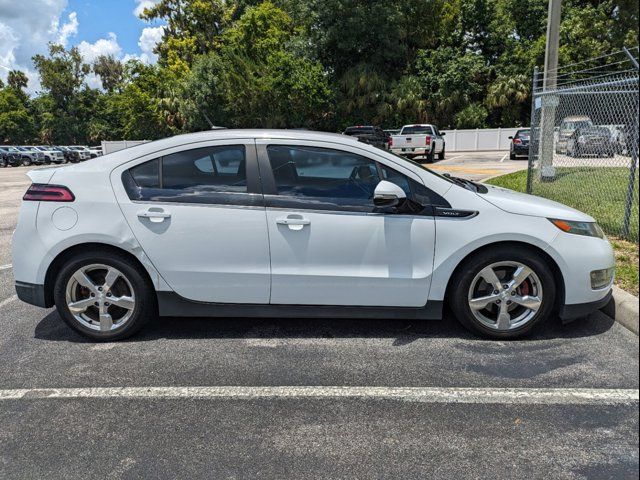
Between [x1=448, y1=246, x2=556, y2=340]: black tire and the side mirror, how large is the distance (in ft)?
2.40

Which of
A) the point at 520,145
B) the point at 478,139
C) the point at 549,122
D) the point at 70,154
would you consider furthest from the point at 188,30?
the point at 549,122

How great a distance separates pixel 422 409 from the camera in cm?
310

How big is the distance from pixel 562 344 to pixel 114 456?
3.21 meters

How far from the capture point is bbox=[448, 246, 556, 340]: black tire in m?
3.88

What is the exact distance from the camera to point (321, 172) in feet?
13.6

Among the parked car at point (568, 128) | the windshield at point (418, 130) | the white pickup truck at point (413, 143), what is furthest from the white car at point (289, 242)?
the windshield at point (418, 130)

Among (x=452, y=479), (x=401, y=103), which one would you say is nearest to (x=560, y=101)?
(x=452, y=479)

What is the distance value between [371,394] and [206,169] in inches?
83.1

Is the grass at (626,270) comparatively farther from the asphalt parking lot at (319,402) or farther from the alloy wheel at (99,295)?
the alloy wheel at (99,295)

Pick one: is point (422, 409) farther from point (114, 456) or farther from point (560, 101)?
point (560, 101)

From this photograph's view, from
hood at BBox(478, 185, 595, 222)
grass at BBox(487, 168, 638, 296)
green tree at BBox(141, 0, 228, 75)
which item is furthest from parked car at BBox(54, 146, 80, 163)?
hood at BBox(478, 185, 595, 222)

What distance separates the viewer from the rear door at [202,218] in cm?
391

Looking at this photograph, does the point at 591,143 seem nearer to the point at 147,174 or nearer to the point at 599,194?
the point at 599,194

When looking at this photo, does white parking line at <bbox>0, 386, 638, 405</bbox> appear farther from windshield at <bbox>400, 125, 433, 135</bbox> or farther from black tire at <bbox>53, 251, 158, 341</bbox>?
windshield at <bbox>400, 125, 433, 135</bbox>
